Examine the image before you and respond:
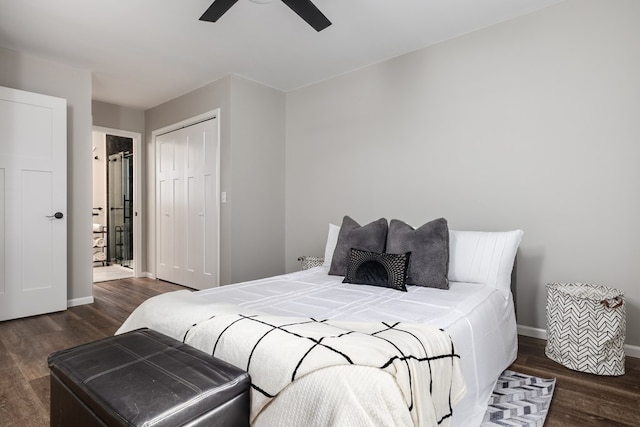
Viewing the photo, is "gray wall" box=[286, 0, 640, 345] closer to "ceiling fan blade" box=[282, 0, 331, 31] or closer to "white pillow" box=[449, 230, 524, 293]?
"white pillow" box=[449, 230, 524, 293]

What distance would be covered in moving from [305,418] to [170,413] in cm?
38

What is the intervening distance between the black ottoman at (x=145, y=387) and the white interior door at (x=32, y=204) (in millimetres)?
2592

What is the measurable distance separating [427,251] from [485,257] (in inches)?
16.0

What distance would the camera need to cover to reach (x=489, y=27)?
9.27 ft

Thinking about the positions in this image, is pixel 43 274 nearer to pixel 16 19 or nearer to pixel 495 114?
pixel 16 19

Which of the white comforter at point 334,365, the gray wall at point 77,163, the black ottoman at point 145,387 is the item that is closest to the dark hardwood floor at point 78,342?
the gray wall at point 77,163

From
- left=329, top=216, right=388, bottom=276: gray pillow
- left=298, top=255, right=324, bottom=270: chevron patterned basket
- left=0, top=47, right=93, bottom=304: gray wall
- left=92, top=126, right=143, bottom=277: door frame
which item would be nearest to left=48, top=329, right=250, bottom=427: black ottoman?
left=329, top=216, right=388, bottom=276: gray pillow

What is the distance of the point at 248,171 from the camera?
13.0 ft

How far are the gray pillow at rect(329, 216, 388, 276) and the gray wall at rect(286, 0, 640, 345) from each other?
0.74m

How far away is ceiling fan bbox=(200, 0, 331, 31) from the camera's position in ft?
7.06

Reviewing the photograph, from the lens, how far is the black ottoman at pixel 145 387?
96cm

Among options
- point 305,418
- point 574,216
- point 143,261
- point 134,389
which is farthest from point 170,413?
point 143,261

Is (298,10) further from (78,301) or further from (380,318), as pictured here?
(78,301)

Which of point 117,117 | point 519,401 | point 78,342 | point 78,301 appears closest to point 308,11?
point 519,401
